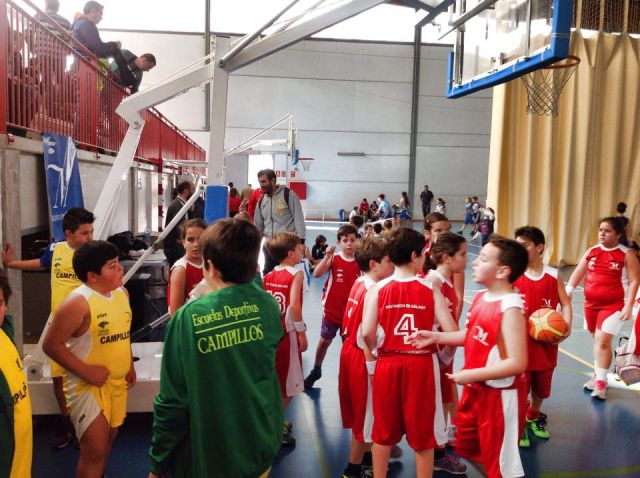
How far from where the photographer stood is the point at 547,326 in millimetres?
3723

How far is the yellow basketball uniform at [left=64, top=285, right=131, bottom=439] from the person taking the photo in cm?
279

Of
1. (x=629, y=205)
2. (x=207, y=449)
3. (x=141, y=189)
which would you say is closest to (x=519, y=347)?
(x=207, y=449)

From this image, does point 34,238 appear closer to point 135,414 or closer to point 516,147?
point 135,414

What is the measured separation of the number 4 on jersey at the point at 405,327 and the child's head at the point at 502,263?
17.1 inches

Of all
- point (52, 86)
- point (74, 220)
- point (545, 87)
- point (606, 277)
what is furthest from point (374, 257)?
point (545, 87)

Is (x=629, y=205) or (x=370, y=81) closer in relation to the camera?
(x=629, y=205)

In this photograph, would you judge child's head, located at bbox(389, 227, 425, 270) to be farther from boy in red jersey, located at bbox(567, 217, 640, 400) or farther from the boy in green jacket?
boy in red jersey, located at bbox(567, 217, 640, 400)

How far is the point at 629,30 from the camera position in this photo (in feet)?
A: 44.6

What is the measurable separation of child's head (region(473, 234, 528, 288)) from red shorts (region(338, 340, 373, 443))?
95cm

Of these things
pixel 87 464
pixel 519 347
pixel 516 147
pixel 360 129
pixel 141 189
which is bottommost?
pixel 87 464

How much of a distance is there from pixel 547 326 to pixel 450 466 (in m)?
1.15

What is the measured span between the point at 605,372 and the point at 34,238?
5.91 m

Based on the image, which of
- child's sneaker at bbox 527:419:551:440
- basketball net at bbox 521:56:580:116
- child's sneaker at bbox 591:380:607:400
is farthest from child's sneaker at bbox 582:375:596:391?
basketball net at bbox 521:56:580:116

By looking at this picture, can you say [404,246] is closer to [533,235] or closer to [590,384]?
[533,235]
